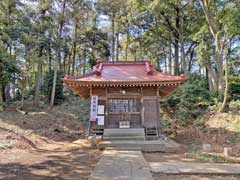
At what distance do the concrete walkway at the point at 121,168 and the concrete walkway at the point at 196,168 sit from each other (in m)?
A: 0.38

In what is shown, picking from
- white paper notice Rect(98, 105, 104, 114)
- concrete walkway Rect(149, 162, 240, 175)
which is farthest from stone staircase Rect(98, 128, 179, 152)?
concrete walkway Rect(149, 162, 240, 175)

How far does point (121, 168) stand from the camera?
6297mm

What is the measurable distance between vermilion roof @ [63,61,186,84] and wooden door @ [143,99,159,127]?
1.18 m

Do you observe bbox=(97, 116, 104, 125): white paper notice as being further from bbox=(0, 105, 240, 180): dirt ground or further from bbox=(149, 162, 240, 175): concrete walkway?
bbox=(149, 162, 240, 175): concrete walkway

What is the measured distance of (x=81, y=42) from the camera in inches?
1053

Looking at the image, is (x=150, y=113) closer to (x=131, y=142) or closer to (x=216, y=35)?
(x=131, y=142)

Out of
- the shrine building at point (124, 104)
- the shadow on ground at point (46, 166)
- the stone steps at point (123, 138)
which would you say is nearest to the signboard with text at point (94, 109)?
the shrine building at point (124, 104)

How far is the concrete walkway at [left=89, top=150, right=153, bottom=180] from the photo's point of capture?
5.49m

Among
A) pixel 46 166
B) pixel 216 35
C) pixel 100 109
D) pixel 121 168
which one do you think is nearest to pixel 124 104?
pixel 100 109

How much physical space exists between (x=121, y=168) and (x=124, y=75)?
659 cm

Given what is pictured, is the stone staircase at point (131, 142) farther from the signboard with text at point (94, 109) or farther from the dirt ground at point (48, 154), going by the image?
the signboard with text at point (94, 109)

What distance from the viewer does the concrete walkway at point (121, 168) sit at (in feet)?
18.0

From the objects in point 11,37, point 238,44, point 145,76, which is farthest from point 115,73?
point 238,44

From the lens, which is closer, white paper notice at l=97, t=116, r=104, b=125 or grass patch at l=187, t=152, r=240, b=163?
grass patch at l=187, t=152, r=240, b=163
